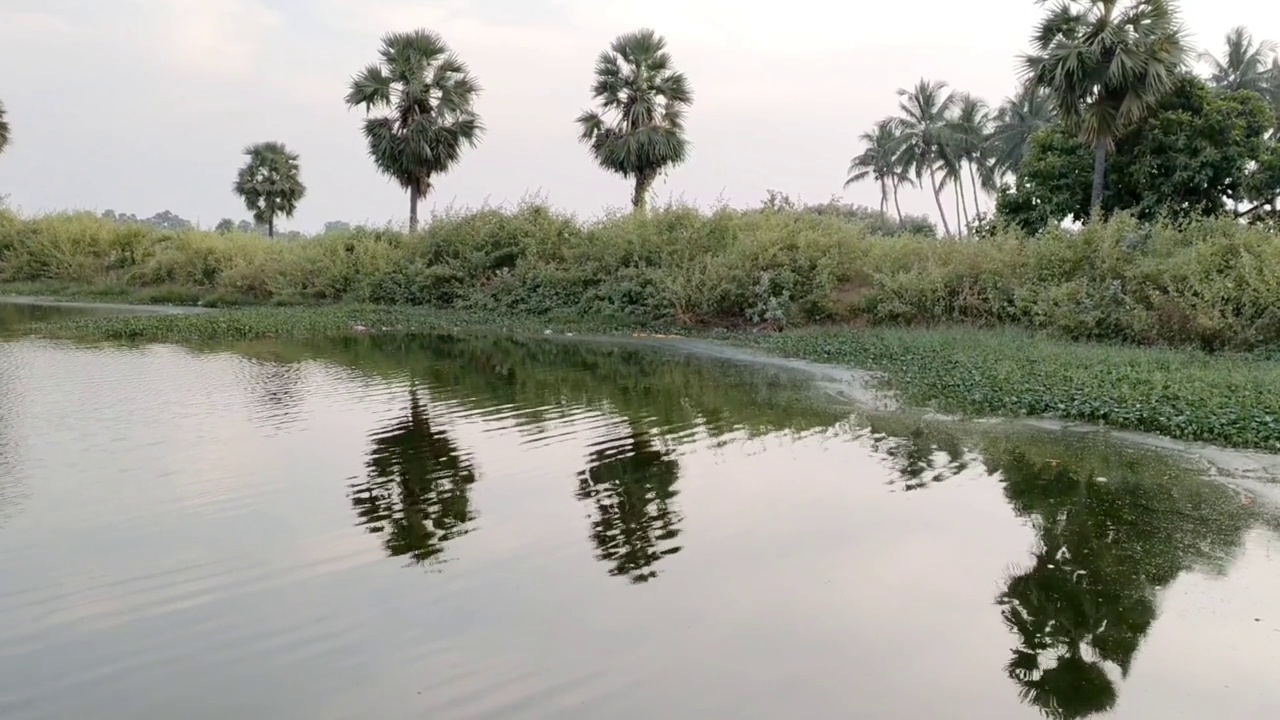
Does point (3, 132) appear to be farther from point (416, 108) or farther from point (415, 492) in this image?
point (415, 492)

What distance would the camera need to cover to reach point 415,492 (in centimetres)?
830

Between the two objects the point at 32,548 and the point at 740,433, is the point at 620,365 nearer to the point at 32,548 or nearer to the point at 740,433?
the point at 740,433

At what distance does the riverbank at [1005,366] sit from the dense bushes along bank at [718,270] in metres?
1.12

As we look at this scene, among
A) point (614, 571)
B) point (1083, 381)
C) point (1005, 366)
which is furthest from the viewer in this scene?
point (1005, 366)

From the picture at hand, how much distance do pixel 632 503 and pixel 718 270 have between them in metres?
15.6

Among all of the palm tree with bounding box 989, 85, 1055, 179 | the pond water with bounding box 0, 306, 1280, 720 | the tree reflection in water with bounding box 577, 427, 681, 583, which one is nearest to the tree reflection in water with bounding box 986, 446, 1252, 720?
the pond water with bounding box 0, 306, 1280, 720

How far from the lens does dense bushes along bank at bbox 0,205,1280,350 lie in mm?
16750

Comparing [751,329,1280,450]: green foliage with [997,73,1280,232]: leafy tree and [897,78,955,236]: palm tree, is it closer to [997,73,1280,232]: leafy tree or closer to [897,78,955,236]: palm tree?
[997,73,1280,232]: leafy tree

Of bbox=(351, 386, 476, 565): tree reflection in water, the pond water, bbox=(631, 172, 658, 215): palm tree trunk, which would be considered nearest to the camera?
the pond water

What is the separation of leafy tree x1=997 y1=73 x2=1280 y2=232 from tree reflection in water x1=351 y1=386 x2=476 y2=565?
730 inches

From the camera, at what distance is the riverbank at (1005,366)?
10391 millimetres

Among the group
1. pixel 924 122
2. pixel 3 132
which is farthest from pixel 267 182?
pixel 924 122

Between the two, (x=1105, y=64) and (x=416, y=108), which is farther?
(x=416, y=108)

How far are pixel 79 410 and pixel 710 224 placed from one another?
55.4 ft
